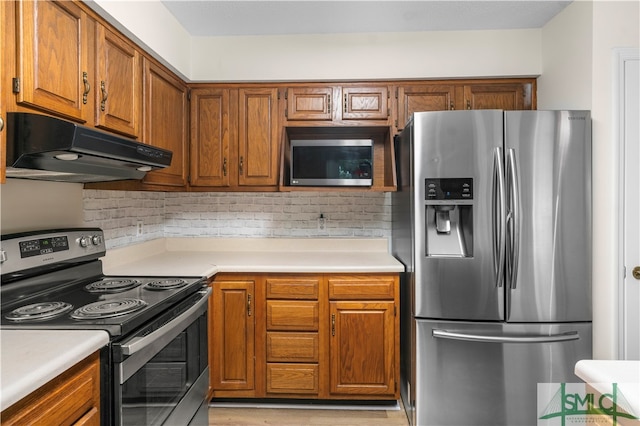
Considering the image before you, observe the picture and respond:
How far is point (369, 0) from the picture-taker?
2.24 m

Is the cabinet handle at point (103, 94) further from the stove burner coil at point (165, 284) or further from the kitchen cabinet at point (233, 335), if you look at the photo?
the kitchen cabinet at point (233, 335)

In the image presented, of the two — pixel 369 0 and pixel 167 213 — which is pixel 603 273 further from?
pixel 167 213

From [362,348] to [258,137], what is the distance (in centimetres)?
156

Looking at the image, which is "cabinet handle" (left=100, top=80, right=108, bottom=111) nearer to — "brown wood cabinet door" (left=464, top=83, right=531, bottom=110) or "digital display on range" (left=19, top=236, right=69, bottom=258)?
"digital display on range" (left=19, top=236, right=69, bottom=258)

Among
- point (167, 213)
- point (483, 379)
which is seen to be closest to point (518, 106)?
point (483, 379)

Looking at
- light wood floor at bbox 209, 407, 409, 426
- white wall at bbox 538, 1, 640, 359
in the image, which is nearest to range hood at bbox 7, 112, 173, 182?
light wood floor at bbox 209, 407, 409, 426

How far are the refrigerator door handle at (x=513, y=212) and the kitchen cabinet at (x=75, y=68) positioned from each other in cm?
198

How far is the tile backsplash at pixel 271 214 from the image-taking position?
3.03 meters

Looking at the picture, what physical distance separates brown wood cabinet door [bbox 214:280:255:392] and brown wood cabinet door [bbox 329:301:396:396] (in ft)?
1.65

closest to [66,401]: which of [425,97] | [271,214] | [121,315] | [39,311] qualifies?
[121,315]

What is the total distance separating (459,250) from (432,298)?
0.31m

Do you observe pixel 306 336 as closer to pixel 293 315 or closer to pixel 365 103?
pixel 293 315

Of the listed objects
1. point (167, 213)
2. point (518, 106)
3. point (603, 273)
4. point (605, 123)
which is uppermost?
point (518, 106)

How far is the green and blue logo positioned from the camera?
0.79 m
